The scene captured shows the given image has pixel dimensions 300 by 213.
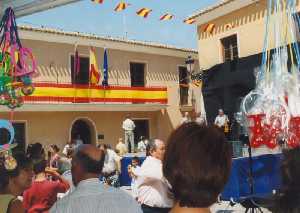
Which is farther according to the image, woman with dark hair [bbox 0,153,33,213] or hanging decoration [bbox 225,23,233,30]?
hanging decoration [bbox 225,23,233,30]

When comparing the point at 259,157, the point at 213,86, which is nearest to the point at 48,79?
the point at 213,86

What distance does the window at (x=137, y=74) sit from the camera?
23.5 metres

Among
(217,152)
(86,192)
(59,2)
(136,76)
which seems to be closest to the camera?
(217,152)

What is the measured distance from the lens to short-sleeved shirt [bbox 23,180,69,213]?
4.43 metres

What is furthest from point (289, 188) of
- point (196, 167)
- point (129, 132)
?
point (129, 132)

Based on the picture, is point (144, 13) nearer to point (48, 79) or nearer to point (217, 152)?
point (48, 79)

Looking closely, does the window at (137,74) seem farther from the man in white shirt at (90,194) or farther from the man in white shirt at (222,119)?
the man in white shirt at (90,194)

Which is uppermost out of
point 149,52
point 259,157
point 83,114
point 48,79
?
point 149,52

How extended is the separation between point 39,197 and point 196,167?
2967 millimetres

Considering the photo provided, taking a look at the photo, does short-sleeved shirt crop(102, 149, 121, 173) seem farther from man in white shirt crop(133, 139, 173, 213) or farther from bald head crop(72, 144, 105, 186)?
bald head crop(72, 144, 105, 186)

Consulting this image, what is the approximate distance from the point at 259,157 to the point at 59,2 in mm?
4852

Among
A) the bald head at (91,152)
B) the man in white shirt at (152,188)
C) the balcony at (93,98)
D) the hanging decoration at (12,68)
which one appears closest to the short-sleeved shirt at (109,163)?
the hanging decoration at (12,68)

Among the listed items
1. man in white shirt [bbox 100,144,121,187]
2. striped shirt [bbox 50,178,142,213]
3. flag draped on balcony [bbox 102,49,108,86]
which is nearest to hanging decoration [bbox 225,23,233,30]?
flag draped on balcony [bbox 102,49,108,86]

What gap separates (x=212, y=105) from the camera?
1606 centimetres
